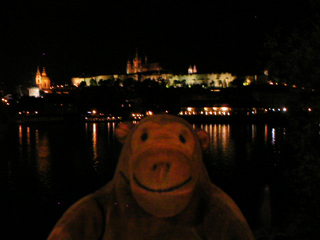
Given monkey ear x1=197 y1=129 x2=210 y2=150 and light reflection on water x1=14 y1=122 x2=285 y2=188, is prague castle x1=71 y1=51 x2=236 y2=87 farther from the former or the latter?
monkey ear x1=197 y1=129 x2=210 y2=150

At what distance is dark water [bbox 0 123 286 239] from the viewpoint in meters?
9.35

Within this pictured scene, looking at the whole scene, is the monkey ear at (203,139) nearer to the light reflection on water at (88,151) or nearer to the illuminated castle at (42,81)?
the light reflection on water at (88,151)

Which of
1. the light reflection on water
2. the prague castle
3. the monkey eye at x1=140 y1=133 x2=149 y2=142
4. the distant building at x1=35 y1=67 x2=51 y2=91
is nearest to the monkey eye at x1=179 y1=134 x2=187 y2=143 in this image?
the monkey eye at x1=140 y1=133 x2=149 y2=142

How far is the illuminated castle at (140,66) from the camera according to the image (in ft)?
255

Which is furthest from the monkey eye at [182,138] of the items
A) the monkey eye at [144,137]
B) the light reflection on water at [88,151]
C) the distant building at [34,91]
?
the distant building at [34,91]

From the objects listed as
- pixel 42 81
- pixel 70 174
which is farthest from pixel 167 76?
pixel 70 174

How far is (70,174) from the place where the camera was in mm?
13953

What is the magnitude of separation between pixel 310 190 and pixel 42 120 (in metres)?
40.7

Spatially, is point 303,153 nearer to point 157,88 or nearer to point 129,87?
point 157,88

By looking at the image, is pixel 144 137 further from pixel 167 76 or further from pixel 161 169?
pixel 167 76

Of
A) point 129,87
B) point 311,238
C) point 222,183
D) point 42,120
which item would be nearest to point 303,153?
point 311,238

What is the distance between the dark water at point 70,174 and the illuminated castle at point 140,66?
55722mm

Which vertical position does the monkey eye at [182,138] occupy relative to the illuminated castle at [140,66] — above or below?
below

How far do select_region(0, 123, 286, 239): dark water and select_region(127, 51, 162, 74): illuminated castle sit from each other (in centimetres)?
5572
